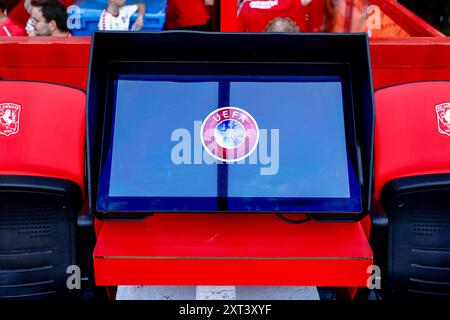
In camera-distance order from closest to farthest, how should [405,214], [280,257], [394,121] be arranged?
[280,257] → [405,214] → [394,121]

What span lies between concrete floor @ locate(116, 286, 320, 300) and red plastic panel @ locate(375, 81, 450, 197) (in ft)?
2.21

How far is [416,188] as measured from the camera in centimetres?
158

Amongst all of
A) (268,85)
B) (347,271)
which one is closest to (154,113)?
(268,85)

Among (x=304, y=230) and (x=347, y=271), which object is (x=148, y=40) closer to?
(x=304, y=230)

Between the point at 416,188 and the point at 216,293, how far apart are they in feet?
3.15

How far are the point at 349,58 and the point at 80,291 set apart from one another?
113 centimetres

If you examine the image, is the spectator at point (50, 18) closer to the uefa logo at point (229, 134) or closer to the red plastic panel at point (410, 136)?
the uefa logo at point (229, 134)

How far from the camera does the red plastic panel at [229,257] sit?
60.7 inches

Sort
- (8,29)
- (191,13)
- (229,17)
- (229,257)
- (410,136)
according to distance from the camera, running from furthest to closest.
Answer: (191,13) < (8,29) < (229,17) < (410,136) < (229,257)

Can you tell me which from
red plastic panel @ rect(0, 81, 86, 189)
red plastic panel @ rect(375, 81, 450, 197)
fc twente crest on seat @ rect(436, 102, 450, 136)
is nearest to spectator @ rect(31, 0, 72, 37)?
red plastic panel @ rect(0, 81, 86, 189)

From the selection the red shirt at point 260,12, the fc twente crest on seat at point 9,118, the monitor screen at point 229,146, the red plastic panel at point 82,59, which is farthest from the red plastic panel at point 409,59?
the fc twente crest on seat at point 9,118

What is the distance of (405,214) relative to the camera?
5.38 feet

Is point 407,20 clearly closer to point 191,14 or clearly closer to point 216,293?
point 191,14

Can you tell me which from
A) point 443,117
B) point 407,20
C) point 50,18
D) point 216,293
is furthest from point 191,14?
point 443,117
